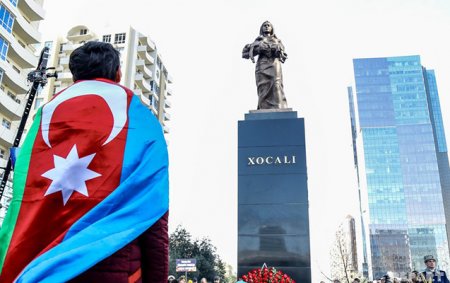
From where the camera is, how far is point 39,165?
2043mm

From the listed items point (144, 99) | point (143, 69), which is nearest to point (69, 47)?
point (143, 69)

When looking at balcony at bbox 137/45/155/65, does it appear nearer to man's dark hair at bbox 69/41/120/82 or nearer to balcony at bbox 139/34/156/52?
balcony at bbox 139/34/156/52

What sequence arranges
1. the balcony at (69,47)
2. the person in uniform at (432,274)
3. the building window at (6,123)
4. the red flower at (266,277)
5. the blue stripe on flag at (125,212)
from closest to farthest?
the blue stripe on flag at (125,212)
the person in uniform at (432,274)
the red flower at (266,277)
the building window at (6,123)
the balcony at (69,47)

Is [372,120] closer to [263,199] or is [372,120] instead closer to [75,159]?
[263,199]

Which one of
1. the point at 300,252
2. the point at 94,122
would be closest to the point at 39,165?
the point at 94,122

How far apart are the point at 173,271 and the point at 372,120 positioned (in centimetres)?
8323

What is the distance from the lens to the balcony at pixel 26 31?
32.2m

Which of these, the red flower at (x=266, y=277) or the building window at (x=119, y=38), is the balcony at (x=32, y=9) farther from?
the red flower at (x=266, y=277)

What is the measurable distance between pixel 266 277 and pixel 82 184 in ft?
23.4

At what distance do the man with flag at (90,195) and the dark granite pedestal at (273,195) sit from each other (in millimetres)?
7420

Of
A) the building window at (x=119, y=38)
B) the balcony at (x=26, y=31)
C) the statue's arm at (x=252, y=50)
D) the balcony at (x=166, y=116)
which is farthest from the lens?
the balcony at (x=166, y=116)

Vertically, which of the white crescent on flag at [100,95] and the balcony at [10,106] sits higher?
the balcony at [10,106]

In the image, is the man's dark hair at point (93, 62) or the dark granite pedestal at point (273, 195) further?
the dark granite pedestal at point (273, 195)

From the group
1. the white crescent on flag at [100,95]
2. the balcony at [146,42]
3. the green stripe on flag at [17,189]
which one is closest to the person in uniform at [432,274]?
the white crescent on flag at [100,95]
